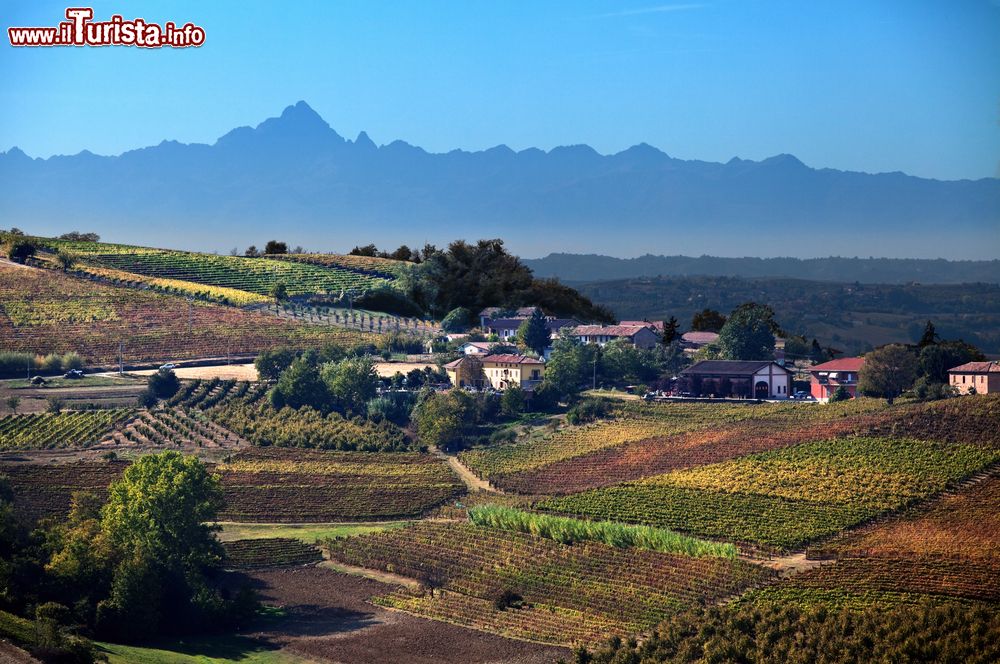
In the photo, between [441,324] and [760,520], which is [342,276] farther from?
[760,520]

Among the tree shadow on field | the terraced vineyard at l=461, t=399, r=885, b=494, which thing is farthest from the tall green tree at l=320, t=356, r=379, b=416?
the tree shadow on field

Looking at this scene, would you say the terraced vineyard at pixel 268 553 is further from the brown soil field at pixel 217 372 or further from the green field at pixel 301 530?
the brown soil field at pixel 217 372

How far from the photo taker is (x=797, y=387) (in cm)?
8619

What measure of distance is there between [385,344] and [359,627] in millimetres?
51328

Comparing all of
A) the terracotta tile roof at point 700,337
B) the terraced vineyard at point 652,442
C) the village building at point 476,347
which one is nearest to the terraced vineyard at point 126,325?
the village building at point 476,347

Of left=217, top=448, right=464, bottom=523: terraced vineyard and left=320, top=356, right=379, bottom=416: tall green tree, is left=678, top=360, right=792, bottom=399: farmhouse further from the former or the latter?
left=320, top=356, right=379, bottom=416: tall green tree

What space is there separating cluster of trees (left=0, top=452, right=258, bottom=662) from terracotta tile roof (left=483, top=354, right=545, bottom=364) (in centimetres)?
3297

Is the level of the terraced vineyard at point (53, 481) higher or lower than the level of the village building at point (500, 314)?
lower

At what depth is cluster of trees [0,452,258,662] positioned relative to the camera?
48875 mm

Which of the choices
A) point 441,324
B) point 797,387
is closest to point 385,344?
point 441,324

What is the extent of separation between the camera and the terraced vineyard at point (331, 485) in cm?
6781

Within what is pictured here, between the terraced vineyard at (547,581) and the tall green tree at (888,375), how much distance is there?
28354mm

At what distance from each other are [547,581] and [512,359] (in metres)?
37.2

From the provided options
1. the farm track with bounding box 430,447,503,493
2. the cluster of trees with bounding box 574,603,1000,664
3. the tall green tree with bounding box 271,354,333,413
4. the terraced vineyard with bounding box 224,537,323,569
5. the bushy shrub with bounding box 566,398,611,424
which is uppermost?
the tall green tree with bounding box 271,354,333,413
